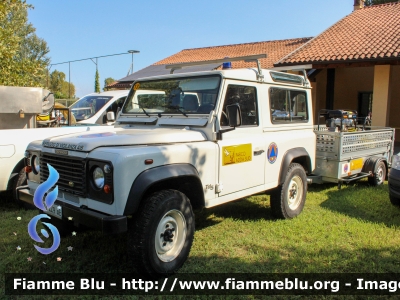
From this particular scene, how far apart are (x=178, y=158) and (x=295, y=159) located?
2.58 metres

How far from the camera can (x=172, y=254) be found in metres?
3.58

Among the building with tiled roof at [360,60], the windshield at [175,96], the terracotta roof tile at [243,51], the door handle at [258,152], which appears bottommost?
the door handle at [258,152]

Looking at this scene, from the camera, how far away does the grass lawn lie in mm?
3791

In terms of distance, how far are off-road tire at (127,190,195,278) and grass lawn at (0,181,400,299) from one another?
271 millimetres

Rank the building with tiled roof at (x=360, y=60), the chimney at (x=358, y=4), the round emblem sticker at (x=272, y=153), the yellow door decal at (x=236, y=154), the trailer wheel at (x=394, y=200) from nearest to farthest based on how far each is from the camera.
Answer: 1. the yellow door decal at (x=236, y=154)
2. the round emblem sticker at (x=272, y=153)
3. the trailer wheel at (x=394, y=200)
4. the building with tiled roof at (x=360, y=60)
5. the chimney at (x=358, y=4)

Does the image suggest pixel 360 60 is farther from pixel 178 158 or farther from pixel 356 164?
pixel 178 158

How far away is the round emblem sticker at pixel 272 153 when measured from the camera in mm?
4688

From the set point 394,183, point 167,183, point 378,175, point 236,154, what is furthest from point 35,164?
point 378,175

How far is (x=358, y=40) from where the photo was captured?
12680 millimetres

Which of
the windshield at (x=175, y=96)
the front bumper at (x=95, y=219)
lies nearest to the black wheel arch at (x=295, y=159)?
the windshield at (x=175, y=96)

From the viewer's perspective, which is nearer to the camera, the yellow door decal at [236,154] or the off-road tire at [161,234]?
the off-road tire at [161,234]

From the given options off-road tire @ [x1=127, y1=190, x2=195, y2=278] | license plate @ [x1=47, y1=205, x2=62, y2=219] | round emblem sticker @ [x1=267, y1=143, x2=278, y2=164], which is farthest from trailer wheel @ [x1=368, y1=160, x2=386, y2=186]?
license plate @ [x1=47, y1=205, x2=62, y2=219]

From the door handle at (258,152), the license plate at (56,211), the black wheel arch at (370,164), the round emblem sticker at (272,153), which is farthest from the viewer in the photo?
the black wheel arch at (370,164)

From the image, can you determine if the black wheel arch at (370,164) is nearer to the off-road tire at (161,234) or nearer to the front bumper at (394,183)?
the front bumper at (394,183)
